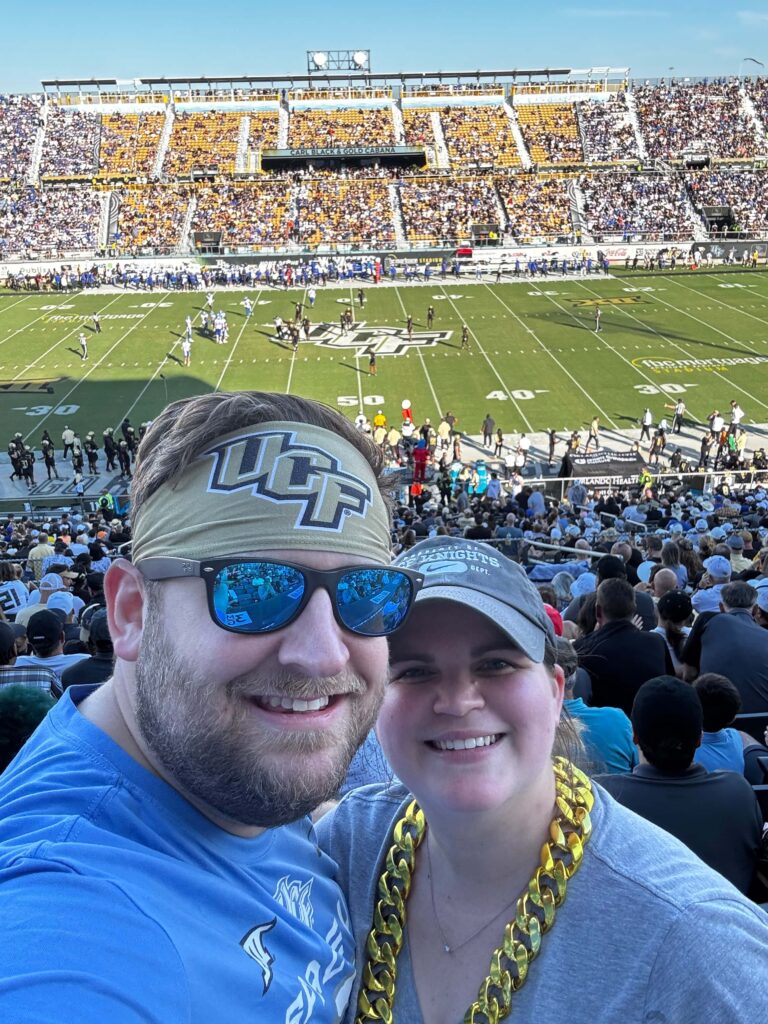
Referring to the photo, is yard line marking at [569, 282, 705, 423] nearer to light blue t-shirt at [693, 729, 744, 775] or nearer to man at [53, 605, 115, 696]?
light blue t-shirt at [693, 729, 744, 775]

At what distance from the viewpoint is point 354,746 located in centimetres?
170

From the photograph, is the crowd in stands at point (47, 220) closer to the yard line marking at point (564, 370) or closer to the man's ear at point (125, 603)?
the yard line marking at point (564, 370)

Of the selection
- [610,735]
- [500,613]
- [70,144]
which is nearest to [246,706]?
[500,613]

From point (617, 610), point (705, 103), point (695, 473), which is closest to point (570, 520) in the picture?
point (695, 473)

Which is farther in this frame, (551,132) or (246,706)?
(551,132)

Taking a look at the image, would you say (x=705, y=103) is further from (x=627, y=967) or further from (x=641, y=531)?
(x=627, y=967)

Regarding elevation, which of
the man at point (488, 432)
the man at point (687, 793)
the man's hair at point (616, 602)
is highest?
the man at point (687, 793)

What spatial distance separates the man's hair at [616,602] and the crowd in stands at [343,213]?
44.1 metres

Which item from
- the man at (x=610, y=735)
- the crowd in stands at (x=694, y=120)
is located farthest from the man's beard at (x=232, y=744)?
the crowd in stands at (x=694, y=120)

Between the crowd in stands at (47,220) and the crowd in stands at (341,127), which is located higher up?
the crowd in stands at (341,127)

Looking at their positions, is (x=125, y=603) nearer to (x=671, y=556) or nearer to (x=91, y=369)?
(x=671, y=556)

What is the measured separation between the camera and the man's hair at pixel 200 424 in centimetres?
175

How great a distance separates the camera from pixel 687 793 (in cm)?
328

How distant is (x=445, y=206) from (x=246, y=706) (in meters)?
52.4
